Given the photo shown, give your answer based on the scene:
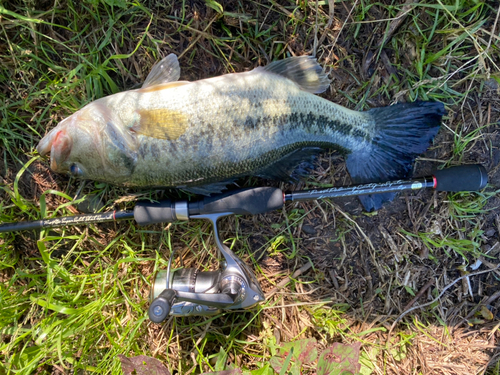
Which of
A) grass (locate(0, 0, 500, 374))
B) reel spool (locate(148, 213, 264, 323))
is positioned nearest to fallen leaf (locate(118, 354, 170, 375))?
grass (locate(0, 0, 500, 374))

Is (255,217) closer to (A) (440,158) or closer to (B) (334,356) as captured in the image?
(B) (334,356)

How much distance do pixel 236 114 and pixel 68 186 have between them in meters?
1.71

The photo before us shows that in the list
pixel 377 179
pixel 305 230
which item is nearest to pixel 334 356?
pixel 305 230

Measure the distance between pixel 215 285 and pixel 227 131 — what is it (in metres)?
1.22

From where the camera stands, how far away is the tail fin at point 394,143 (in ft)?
8.61

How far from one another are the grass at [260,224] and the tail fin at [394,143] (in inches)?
6.2

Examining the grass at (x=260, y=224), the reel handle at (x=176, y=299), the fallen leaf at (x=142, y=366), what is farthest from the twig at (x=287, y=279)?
Answer: the fallen leaf at (x=142, y=366)

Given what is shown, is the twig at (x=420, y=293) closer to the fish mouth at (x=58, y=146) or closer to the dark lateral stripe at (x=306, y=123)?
the dark lateral stripe at (x=306, y=123)

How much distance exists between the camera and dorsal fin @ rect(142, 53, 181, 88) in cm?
256

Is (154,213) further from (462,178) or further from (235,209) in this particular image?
(462,178)

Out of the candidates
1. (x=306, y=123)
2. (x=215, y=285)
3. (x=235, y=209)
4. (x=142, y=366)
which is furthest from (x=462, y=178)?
(x=142, y=366)

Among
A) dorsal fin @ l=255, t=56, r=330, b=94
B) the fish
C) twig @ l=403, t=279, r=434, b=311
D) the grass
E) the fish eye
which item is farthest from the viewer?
twig @ l=403, t=279, r=434, b=311

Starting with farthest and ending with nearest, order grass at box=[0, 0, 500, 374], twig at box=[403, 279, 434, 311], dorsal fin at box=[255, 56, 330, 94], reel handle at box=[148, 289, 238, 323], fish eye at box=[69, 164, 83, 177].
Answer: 1. twig at box=[403, 279, 434, 311]
2. grass at box=[0, 0, 500, 374]
3. dorsal fin at box=[255, 56, 330, 94]
4. fish eye at box=[69, 164, 83, 177]
5. reel handle at box=[148, 289, 238, 323]

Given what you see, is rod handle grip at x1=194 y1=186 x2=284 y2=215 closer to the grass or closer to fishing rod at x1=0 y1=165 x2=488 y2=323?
Result: fishing rod at x1=0 y1=165 x2=488 y2=323
